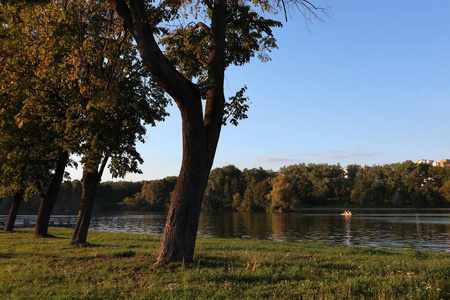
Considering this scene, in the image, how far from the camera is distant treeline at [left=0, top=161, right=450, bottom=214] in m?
112

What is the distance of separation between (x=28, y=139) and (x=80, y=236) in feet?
18.6

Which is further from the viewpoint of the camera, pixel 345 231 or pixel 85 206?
pixel 345 231

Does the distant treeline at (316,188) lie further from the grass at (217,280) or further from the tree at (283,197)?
the grass at (217,280)

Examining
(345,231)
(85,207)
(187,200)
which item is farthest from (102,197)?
(187,200)

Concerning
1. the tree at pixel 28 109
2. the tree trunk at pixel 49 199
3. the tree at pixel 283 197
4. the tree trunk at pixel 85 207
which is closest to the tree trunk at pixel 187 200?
the tree at pixel 28 109

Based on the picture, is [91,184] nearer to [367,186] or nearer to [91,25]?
[91,25]

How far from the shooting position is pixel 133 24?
9.59 metres

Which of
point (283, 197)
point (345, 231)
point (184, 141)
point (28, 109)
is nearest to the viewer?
point (184, 141)

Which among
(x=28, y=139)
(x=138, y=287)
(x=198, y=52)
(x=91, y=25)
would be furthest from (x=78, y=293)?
(x=28, y=139)

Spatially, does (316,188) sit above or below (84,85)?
above

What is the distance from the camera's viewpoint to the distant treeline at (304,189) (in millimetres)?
112500

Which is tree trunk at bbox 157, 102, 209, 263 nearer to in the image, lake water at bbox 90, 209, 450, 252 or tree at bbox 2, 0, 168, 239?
tree at bbox 2, 0, 168, 239

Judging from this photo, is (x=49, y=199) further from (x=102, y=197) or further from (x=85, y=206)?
(x=102, y=197)

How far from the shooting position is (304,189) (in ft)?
427
